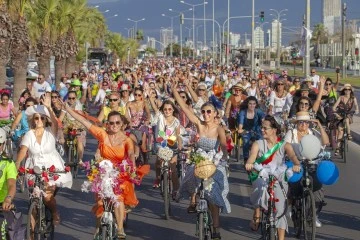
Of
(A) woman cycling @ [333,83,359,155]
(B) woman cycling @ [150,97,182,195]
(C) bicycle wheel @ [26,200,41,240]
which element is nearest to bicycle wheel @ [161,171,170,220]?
(B) woman cycling @ [150,97,182,195]

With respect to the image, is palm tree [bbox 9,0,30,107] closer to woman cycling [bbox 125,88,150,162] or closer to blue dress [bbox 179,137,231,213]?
woman cycling [bbox 125,88,150,162]

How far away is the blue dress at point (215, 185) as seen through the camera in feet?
32.9

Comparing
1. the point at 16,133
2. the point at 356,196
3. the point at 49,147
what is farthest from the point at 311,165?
the point at 16,133

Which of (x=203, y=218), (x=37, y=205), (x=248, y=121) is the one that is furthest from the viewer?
(x=248, y=121)

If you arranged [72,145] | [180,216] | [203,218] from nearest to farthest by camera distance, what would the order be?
[203,218] → [180,216] → [72,145]

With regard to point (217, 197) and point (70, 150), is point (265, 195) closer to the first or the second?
point (217, 197)

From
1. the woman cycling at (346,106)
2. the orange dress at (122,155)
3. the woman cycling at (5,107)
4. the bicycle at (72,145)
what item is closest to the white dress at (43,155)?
the orange dress at (122,155)

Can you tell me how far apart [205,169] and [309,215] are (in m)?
1.31

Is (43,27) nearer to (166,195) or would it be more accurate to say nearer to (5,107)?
(5,107)

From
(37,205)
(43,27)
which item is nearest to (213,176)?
(37,205)

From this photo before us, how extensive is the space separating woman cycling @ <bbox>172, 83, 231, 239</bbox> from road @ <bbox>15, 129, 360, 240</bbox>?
702mm

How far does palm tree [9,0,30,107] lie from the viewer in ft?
115

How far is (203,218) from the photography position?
980 centimetres

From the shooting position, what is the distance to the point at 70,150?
16516 millimetres
